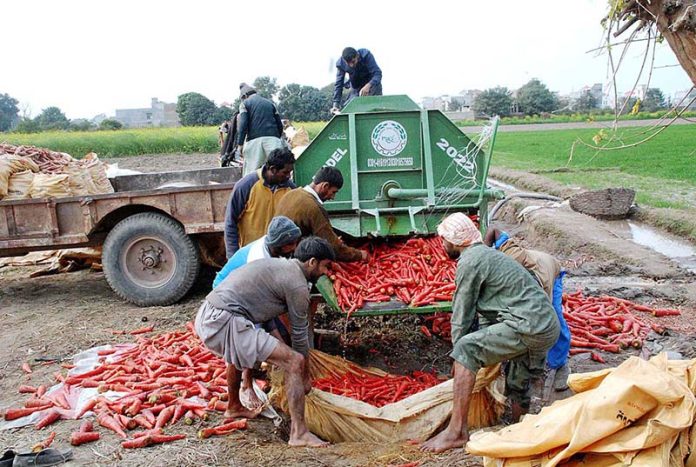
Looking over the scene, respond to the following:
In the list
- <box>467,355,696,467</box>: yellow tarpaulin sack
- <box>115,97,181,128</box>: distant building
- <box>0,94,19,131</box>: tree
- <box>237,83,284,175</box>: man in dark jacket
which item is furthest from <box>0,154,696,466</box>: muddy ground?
<box>115,97,181,128</box>: distant building

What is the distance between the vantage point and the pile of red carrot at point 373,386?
5.46 m

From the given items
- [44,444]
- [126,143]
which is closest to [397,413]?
[44,444]

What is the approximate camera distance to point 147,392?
538cm

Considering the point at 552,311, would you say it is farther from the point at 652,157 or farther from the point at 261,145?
the point at 652,157

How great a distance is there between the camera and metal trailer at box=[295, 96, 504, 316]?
6770 mm

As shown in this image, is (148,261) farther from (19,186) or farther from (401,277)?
(401,277)

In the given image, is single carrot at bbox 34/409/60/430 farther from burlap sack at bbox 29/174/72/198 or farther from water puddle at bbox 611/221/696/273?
water puddle at bbox 611/221/696/273

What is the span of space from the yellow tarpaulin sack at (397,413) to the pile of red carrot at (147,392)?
2.05 ft

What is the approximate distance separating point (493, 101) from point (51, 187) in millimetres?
62855

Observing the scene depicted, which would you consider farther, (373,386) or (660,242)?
(660,242)

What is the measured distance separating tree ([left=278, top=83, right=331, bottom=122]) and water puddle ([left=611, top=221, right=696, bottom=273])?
121 feet

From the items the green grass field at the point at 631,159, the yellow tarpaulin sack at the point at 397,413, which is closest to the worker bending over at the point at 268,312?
the yellow tarpaulin sack at the point at 397,413

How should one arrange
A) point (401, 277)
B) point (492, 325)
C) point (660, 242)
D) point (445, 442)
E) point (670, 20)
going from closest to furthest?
point (670, 20), point (445, 442), point (492, 325), point (401, 277), point (660, 242)

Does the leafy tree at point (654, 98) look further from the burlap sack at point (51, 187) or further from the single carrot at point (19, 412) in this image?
the burlap sack at point (51, 187)
